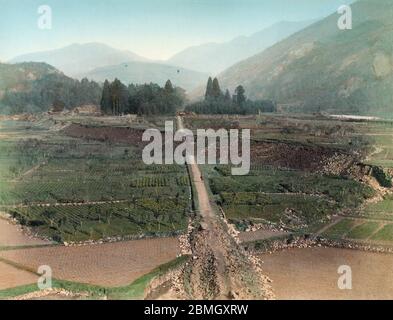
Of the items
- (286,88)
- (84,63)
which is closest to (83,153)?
(286,88)

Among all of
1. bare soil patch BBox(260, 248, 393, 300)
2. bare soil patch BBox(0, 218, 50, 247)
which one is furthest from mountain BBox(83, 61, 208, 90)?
bare soil patch BBox(260, 248, 393, 300)

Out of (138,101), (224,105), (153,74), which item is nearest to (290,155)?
(224,105)

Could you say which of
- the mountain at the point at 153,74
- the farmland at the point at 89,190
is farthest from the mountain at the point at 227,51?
the farmland at the point at 89,190

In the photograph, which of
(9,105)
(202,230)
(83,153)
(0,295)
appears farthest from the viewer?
(9,105)

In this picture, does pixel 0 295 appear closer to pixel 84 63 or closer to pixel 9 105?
pixel 9 105

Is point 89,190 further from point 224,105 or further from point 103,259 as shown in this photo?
point 224,105

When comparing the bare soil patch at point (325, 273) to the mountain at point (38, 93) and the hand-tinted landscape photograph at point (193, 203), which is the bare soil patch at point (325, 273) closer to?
the hand-tinted landscape photograph at point (193, 203)
